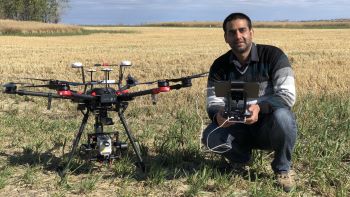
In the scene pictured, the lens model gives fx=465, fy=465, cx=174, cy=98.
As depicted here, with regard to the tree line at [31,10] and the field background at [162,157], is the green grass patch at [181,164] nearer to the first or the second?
the field background at [162,157]

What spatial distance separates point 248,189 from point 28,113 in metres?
4.90

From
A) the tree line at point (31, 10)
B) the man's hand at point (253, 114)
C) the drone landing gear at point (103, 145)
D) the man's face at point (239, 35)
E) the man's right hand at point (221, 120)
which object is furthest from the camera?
the tree line at point (31, 10)

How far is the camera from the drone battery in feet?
14.0

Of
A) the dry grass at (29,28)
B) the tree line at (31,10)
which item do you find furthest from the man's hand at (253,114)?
the tree line at (31,10)

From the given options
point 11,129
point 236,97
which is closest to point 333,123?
point 236,97

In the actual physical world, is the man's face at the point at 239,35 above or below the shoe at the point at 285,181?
above

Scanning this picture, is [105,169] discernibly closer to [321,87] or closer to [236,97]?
[236,97]

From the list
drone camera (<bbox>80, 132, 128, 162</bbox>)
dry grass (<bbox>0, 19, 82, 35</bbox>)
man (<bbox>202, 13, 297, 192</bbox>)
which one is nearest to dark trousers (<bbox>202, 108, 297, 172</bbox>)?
man (<bbox>202, 13, 297, 192</bbox>)

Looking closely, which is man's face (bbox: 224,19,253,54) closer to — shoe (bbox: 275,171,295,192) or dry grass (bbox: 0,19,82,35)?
shoe (bbox: 275,171,295,192)

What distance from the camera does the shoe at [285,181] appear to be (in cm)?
395

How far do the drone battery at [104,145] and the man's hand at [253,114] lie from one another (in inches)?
51.1

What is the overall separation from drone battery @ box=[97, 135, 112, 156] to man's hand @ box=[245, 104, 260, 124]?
4.26 ft

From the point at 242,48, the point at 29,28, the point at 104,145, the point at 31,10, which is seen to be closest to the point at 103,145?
the point at 104,145

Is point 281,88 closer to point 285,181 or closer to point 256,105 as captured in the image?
point 256,105
